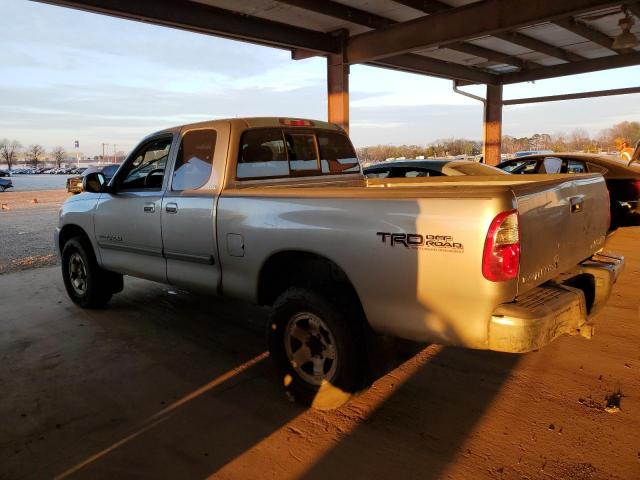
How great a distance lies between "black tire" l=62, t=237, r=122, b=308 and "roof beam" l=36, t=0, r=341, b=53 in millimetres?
4825

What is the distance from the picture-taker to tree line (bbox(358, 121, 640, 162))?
79.4 ft

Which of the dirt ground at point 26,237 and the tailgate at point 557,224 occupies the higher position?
the tailgate at point 557,224

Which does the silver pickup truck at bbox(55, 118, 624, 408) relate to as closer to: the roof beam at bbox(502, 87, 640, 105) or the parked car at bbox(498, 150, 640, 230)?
the parked car at bbox(498, 150, 640, 230)

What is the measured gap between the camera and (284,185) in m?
4.33

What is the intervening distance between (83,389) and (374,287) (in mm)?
2334

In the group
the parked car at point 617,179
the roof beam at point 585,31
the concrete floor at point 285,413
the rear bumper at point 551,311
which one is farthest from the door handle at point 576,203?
the roof beam at point 585,31

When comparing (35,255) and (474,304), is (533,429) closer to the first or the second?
(474,304)

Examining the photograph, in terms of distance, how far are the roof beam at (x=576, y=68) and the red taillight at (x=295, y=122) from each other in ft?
49.7

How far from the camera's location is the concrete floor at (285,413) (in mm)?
2707

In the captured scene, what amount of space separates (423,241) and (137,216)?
121 inches

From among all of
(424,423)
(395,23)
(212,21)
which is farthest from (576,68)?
(424,423)

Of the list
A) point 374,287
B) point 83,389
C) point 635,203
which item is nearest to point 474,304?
point 374,287

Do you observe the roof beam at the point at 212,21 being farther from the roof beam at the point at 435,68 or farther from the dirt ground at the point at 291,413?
the dirt ground at the point at 291,413

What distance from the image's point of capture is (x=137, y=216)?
4695 millimetres
